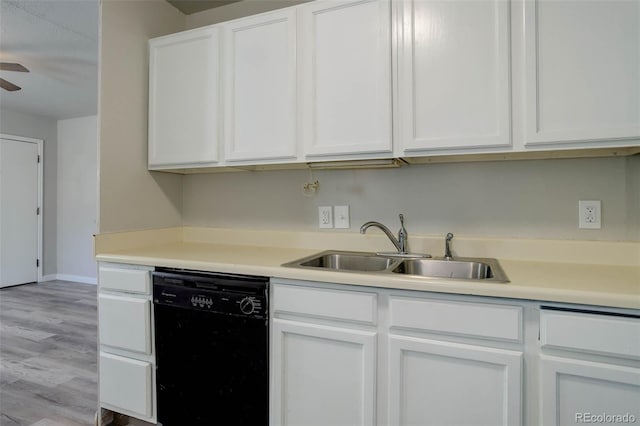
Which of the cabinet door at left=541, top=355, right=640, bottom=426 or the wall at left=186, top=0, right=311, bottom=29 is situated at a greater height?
the wall at left=186, top=0, right=311, bottom=29

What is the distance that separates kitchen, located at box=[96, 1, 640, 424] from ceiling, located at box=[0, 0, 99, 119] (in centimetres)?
77

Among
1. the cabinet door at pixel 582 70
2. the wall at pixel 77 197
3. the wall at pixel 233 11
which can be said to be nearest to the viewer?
the cabinet door at pixel 582 70

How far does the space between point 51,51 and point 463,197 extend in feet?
11.0

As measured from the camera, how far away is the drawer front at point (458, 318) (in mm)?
1090

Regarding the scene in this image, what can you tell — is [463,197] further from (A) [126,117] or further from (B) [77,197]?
(B) [77,197]

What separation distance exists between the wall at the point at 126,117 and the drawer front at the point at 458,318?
1540 millimetres

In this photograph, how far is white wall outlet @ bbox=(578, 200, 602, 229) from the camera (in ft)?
4.92

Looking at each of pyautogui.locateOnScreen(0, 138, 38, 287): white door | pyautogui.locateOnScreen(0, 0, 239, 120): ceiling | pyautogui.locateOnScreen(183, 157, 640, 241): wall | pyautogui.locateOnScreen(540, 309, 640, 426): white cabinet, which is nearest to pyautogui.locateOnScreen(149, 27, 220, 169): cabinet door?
pyautogui.locateOnScreen(183, 157, 640, 241): wall

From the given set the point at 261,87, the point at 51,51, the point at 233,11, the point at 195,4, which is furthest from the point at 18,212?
the point at 261,87

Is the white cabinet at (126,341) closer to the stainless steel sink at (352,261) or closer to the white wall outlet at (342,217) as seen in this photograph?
the stainless steel sink at (352,261)

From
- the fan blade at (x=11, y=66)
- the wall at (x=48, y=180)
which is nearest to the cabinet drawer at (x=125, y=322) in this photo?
the fan blade at (x=11, y=66)

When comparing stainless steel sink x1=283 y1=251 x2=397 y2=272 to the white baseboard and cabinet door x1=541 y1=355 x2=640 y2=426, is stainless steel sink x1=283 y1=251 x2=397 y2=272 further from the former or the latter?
the white baseboard

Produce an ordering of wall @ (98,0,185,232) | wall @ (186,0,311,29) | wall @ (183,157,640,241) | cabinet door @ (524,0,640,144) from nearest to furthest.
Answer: cabinet door @ (524,0,640,144) → wall @ (183,157,640,241) → wall @ (98,0,185,232) → wall @ (186,0,311,29)

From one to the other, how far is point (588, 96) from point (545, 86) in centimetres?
15
